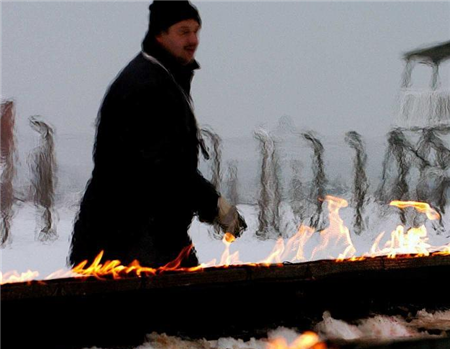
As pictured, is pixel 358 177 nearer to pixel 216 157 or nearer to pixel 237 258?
pixel 216 157

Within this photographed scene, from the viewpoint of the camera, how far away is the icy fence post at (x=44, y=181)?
17.0ft

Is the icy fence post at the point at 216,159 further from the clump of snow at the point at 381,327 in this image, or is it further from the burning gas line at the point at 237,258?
the clump of snow at the point at 381,327

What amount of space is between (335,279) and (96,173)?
45.4 inches

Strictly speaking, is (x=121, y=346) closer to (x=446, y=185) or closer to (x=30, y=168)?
(x=30, y=168)

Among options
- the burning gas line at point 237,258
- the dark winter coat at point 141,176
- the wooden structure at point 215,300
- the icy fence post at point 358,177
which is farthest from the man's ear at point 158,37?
the icy fence post at point 358,177

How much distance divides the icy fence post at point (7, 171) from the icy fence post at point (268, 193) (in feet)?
7.53

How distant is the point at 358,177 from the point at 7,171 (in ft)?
12.4

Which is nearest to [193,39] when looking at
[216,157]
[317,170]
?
[216,157]

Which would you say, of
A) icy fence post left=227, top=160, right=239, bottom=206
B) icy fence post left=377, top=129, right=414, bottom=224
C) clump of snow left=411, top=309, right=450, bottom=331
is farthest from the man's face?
icy fence post left=377, top=129, right=414, bottom=224

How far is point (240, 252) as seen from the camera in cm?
612

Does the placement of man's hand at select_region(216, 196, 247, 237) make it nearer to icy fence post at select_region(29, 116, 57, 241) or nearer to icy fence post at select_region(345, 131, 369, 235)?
icy fence post at select_region(29, 116, 57, 241)

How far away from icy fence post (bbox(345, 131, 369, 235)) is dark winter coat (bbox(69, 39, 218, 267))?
14.8 feet

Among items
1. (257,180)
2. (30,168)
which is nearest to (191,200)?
(30,168)

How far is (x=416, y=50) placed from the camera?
7809 millimetres
